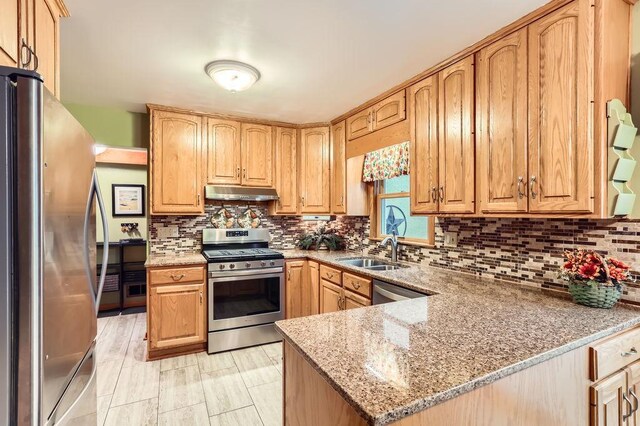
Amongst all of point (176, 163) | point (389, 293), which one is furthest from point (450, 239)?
point (176, 163)

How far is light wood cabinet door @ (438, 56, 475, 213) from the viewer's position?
2033mm

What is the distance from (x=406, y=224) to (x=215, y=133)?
7.13 ft

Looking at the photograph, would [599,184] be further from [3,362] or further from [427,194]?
[3,362]

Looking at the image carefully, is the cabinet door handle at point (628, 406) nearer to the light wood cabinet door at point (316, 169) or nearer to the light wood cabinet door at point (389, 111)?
the light wood cabinet door at point (389, 111)

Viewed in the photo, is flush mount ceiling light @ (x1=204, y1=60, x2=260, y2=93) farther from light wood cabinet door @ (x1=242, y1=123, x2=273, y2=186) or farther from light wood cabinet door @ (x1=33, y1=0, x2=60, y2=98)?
light wood cabinet door @ (x1=242, y1=123, x2=273, y2=186)

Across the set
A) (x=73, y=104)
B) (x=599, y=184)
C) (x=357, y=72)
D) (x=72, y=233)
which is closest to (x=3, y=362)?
(x=72, y=233)

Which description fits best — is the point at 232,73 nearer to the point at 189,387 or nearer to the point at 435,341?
the point at 435,341

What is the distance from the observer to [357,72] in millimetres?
2436

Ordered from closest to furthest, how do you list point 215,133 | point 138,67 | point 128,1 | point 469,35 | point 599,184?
point 599,184, point 128,1, point 469,35, point 138,67, point 215,133

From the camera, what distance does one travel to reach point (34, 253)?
3.02ft

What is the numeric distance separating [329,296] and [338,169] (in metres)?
1.40

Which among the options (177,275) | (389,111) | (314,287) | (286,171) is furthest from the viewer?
(286,171)

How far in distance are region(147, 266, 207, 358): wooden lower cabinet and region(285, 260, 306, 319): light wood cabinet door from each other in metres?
0.82

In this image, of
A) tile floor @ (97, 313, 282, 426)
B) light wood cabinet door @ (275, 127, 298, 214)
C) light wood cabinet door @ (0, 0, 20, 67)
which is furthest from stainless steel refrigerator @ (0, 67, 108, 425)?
light wood cabinet door @ (275, 127, 298, 214)
